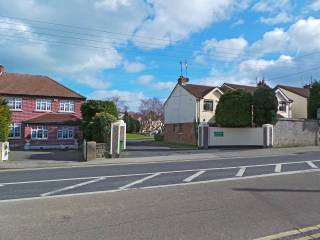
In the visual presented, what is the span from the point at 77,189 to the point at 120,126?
14.1m

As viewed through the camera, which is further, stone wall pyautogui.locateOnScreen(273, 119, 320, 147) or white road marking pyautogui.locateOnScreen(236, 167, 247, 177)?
stone wall pyautogui.locateOnScreen(273, 119, 320, 147)

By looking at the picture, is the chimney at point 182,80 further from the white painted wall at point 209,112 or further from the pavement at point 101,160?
the pavement at point 101,160

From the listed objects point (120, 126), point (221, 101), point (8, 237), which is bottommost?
point (8, 237)

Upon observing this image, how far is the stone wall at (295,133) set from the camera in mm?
35594

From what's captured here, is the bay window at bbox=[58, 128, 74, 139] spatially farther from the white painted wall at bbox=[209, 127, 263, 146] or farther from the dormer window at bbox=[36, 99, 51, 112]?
the white painted wall at bbox=[209, 127, 263, 146]

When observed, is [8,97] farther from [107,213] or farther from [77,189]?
[107,213]

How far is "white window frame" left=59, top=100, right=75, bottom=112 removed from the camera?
1651 inches

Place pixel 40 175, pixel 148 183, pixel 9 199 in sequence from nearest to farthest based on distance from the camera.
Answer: pixel 9 199 → pixel 148 183 → pixel 40 175

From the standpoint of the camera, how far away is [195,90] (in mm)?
47062

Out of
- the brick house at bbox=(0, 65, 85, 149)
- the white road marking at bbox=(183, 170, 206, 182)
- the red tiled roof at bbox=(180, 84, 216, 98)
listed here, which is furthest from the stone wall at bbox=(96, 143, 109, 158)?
the red tiled roof at bbox=(180, 84, 216, 98)

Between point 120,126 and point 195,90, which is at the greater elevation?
point 195,90

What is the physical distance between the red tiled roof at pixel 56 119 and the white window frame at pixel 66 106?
637mm

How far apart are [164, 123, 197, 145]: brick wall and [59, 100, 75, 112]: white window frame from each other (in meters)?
12.9

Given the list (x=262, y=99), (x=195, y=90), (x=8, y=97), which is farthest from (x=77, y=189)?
(x=195, y=90)
